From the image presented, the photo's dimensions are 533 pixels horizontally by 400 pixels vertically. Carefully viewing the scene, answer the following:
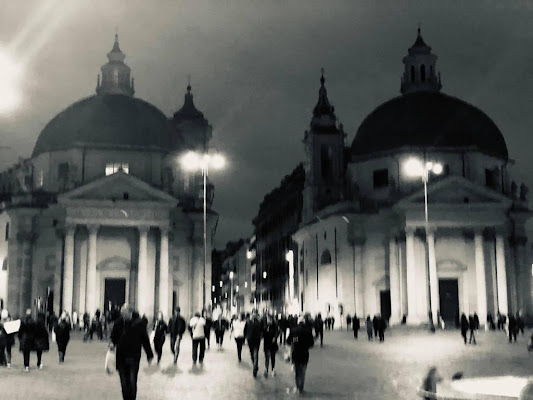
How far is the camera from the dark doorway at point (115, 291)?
66.5 metres

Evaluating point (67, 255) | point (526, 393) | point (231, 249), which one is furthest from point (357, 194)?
point (231, 249)

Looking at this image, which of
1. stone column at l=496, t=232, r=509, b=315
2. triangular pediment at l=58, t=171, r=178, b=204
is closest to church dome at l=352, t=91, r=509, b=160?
stone column at l=496, t=232, r=509, b=315

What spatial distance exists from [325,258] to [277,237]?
34278 millimetres

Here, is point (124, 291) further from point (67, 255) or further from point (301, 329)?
point (301, 329)

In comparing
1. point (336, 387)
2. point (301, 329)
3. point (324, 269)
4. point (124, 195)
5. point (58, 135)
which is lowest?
point (336, 387)

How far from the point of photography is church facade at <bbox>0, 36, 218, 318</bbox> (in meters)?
64.7

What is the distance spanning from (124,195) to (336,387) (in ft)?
158

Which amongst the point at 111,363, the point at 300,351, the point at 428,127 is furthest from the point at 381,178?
the point at 111,363

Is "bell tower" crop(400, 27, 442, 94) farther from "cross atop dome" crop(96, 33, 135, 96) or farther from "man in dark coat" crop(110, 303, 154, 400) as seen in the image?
"man in dark coat" crop(110, 303, 154, 400)

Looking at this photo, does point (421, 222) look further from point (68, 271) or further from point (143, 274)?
point (68, 271)

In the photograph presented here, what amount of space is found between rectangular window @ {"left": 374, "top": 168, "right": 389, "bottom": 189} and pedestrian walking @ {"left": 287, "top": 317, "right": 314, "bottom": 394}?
5626 cm

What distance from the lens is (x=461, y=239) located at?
68.0 meters

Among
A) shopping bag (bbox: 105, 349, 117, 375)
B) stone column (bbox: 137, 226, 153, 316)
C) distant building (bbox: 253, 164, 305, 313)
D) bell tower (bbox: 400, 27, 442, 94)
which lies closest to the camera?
shopping bag (bbox: 105, 349, 117, 375)

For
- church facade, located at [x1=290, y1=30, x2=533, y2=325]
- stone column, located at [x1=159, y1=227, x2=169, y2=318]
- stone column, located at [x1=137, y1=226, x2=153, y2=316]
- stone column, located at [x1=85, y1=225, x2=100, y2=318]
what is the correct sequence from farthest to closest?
1. church facade, located at [x1=290, y1=30, x2=533, y2=325]
2. stone column, located at [x1=159, y1=227, x2=169, y2=318]
3. stone column, located at [x1=137, y1=226, x2=153, y2=316]
4. stone column, located at [x1=85, y1=225, x2=100, y2=318]
